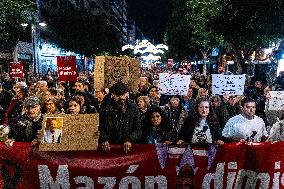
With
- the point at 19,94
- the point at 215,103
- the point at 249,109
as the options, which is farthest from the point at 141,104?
the point at 19,94

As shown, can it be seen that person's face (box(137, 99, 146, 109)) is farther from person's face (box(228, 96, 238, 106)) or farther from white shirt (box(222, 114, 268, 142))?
person's face (box(228, 96, 238, 106))

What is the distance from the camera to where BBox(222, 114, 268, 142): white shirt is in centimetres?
648

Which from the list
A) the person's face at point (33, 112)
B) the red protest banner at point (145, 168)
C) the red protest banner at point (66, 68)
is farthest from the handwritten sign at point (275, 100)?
the red protest banner at point (66, 68)

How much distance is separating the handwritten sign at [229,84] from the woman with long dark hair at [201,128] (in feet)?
12.6

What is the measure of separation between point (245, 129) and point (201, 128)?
0.66 meters

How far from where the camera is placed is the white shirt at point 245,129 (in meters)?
6.48

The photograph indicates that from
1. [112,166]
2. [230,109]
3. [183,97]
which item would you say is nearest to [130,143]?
[112,166]

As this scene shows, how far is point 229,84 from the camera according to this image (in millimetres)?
10336

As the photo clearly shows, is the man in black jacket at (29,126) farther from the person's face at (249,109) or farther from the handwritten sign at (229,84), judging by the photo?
the handwritten sign at (229,84)

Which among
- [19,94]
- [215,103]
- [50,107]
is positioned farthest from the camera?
[19,94]

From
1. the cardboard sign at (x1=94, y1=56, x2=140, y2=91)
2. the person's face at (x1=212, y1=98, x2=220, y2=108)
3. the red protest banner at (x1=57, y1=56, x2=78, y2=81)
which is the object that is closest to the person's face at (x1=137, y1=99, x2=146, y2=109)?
the cardboard sign at (x1=94, y1=56, x2=140, y2=91)

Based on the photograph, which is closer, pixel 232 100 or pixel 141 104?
pixel 141 104

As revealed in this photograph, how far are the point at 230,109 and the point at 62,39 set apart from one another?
4413cm

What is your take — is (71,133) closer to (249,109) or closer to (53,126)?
(53,126)
